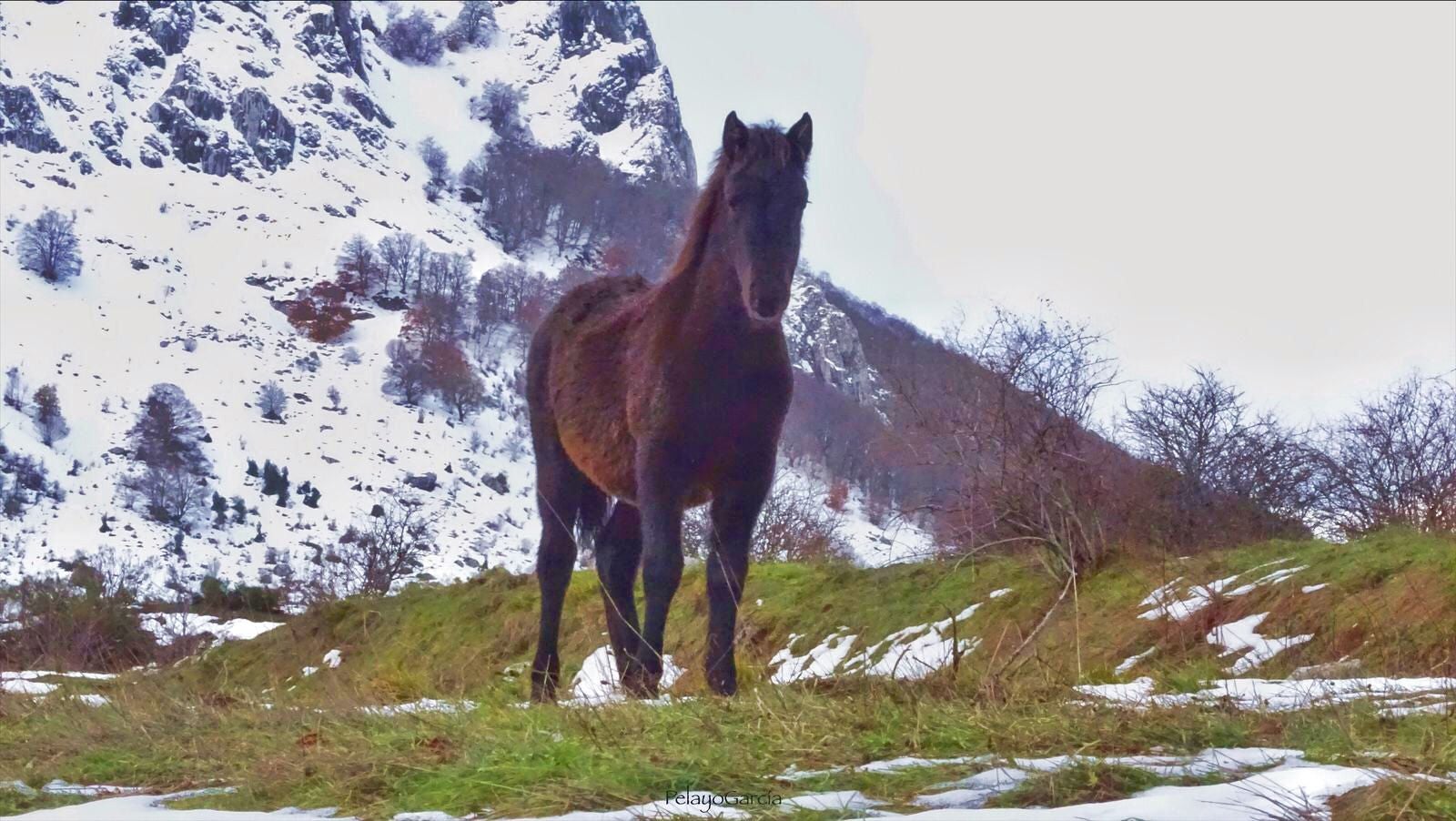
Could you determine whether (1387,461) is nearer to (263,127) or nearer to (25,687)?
(25,687)

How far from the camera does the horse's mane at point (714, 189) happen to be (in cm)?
635

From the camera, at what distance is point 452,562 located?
64.0 m

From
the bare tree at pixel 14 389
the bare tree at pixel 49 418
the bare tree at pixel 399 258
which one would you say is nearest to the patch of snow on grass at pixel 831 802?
the bare tree at pixel 49 418

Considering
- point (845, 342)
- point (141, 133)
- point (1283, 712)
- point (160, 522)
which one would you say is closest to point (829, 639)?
point (1283, 712)

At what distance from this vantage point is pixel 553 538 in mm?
8312

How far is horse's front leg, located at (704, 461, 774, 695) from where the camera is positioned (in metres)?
6.12

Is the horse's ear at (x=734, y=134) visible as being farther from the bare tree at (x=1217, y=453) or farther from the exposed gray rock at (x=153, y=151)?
the exposed gray rock at (x=153, y=151)

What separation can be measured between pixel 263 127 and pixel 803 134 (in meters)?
171

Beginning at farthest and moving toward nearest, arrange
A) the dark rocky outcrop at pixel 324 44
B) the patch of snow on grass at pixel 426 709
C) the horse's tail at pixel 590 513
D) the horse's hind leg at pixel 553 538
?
the dark rocky outcrop at pixel 324 44 → the horse's tail at pixel 590 513 → the horse's hind leg at pixel 553 538 → the patch of snow on grass at pixel 426 709

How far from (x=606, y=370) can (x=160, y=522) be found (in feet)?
241

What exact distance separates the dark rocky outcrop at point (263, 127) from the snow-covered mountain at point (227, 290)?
1.22ft

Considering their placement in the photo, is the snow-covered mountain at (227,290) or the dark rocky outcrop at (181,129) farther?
the dark rocky outcrop at (181,129)

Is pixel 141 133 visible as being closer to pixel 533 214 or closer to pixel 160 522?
pixel 533 214

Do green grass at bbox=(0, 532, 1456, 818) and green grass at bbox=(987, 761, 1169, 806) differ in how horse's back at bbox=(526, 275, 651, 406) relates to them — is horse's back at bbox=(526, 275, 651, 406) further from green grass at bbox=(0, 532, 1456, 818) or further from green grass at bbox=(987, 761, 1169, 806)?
green grass at bbox=(987, 761, 1169, 806)
